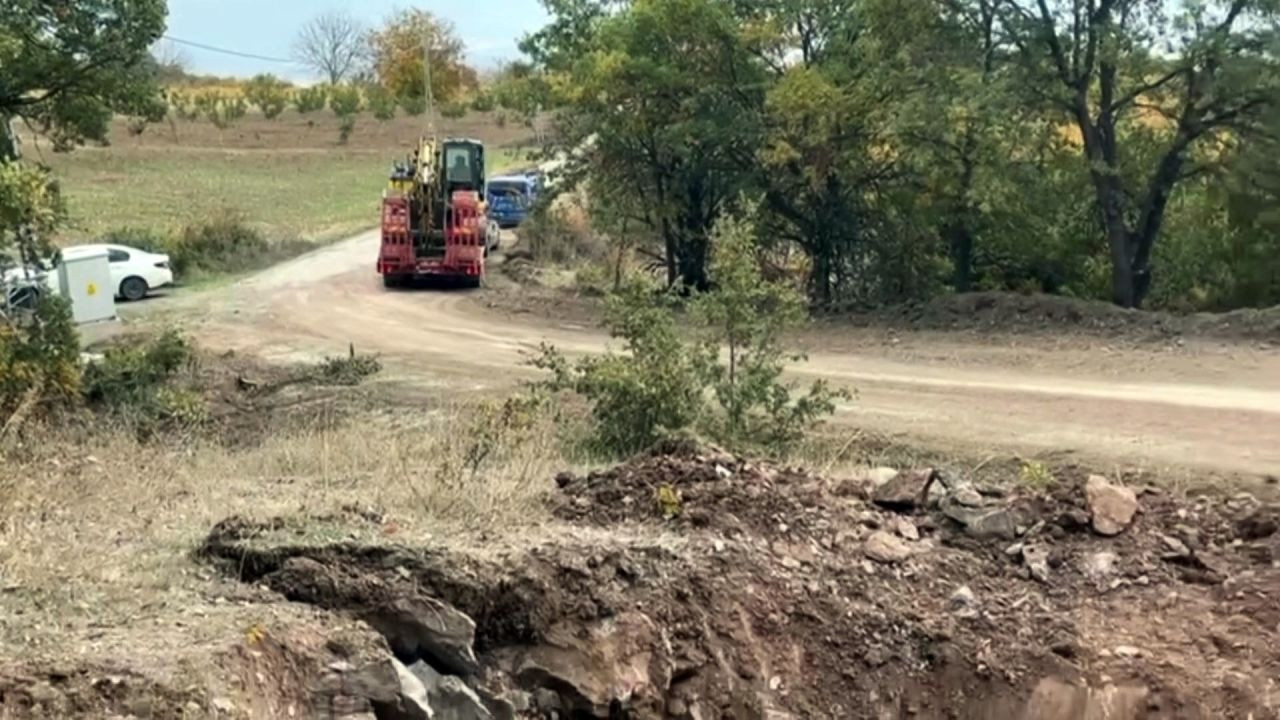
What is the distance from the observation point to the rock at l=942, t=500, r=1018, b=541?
28.7 feet

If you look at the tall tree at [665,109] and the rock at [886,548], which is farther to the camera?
the tall tree at [665,109]

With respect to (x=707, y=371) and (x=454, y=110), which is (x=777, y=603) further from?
(x=454, y=110)

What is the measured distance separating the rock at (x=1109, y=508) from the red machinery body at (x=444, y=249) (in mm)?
20846

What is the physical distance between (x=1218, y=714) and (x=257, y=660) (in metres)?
5.16

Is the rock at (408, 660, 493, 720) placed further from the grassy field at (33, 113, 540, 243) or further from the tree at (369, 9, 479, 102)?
the tree at (369, 9, 479, 102)

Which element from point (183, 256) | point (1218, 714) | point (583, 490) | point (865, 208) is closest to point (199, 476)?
point (583, 490)

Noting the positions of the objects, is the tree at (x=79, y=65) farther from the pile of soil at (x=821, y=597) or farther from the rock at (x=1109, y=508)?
the rock at (x=1109, y=508)

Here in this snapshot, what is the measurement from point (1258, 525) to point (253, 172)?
62.6 metres

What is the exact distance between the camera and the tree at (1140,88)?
18500 millimetres

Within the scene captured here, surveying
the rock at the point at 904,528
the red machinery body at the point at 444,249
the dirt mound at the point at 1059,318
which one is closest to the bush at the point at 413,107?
the red machinery body at the point at 444,249

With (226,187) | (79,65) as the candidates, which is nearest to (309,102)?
(226,187)

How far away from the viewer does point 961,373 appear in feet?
56.3

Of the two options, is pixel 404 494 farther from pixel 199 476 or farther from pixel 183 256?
pixel 183 256

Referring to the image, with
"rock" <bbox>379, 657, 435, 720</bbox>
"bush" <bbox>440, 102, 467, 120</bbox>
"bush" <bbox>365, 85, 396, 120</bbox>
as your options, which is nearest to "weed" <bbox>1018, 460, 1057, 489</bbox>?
"rock" <bbox>379, 657, 435, 720</bbox>
